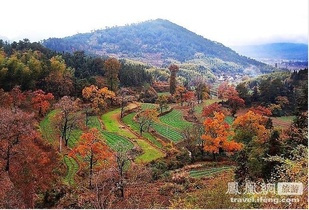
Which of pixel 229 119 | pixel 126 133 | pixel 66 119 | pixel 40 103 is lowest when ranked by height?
pixel 229 119

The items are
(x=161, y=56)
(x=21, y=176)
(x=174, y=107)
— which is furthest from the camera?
(x=161, y=56)

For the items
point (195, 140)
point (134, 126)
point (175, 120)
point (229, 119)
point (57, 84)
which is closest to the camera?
point (195, 140)

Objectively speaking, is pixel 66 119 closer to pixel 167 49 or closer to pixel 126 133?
pixel 126 133

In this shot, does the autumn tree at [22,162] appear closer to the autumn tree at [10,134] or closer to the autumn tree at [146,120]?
the autumn tree at [10,134]

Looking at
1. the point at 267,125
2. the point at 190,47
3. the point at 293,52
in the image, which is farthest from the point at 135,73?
the point at 190,47

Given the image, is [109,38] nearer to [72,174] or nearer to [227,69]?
[227,69]

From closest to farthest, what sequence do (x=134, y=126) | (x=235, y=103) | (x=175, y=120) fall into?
1. (x=134, y=126)
2. (x=175, y=120)
3. (x=235, y=103)

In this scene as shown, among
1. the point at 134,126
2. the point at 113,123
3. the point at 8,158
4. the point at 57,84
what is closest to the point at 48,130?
the point at 113,123
